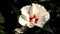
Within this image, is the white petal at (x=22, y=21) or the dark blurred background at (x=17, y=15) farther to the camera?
the dark blurred background at (x=17, y=15)

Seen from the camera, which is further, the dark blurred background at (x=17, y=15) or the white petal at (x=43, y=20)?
the dark blurred background at (x=17, y=15)

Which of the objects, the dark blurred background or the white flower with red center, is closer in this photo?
the white flower with red center

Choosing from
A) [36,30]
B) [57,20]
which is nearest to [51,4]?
[57,20]

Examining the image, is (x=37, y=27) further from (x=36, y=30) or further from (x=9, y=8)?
(x=9, y=8)
